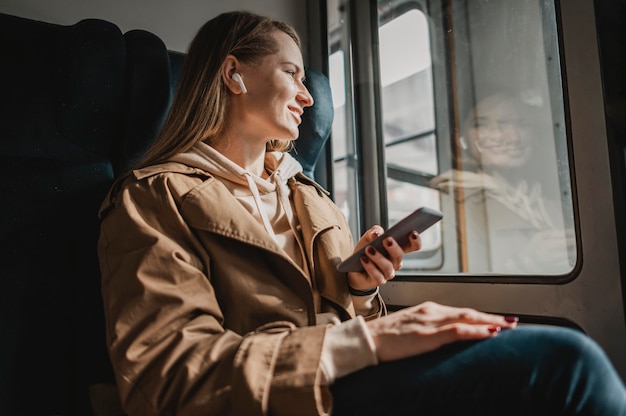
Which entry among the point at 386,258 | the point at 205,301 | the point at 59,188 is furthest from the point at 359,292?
the point at 59,188

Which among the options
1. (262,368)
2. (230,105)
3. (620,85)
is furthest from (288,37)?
(262,368)

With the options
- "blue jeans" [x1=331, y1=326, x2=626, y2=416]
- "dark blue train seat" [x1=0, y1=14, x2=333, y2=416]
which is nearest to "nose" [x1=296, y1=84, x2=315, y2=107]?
"dark blue train seat" [x1=0, y1=14, x2=333, y2=416]

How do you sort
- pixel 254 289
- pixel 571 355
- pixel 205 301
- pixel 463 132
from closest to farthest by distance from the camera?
pixel 571 355, pixel 205 301, pixel 254 289, pixel 463 132

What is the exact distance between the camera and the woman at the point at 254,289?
0.76 metres

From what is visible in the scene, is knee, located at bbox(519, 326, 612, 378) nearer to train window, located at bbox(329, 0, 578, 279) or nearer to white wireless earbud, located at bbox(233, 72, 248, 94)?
train window, located at bbox(329, 0, 578, 279)

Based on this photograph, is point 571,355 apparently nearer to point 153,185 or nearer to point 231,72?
point 153,185

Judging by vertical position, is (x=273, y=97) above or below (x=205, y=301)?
above

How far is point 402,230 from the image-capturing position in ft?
3.93

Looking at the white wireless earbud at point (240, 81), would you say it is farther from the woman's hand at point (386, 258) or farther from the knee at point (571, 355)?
the knee at point (571, 355)

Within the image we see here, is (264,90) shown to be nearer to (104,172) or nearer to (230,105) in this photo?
(230,105)

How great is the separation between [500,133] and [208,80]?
1.12m

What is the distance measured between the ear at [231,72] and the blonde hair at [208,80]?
1 cm

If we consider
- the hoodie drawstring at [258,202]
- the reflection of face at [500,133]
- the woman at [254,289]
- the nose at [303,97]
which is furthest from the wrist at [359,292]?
the reflection of face at [500,133]

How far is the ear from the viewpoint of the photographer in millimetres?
1415
